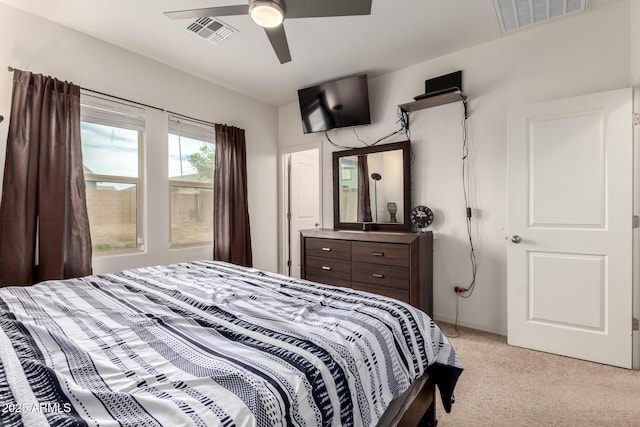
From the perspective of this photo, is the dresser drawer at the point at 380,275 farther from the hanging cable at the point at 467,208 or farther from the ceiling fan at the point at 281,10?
the ceiling fan at the point at 281,10

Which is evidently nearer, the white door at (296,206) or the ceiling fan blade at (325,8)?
the ceiling fan blade at (325,8)

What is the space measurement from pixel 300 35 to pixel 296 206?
2371mm

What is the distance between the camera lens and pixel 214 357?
89cm

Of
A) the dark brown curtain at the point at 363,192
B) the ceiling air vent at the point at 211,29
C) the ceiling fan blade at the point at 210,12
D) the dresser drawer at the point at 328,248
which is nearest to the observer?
the ceiling fan blade at the point at 210,12

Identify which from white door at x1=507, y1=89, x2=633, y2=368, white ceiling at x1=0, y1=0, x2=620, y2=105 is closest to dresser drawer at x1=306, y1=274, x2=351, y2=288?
white door at x1=507, y1=89, x2=633, y2=368

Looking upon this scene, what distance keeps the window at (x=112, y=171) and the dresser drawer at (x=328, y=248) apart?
174 centimetres

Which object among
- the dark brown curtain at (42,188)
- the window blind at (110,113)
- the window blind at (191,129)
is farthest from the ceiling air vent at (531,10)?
the dark brown curtain at (42,188)

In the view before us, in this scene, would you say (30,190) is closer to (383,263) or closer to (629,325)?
(383,263)

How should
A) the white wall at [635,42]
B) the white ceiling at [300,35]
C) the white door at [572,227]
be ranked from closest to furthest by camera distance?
the white wall at [635,42], the white door at [572,227], the white ceiling at [300,35]

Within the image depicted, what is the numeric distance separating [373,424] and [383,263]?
6.71 ft

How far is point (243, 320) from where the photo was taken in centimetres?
→ 119

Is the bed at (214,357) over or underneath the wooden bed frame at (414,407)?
over

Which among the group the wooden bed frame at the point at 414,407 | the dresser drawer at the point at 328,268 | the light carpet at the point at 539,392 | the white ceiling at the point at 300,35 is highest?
the white ceiling at the point at 300,35

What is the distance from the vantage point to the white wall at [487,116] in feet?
8.00
